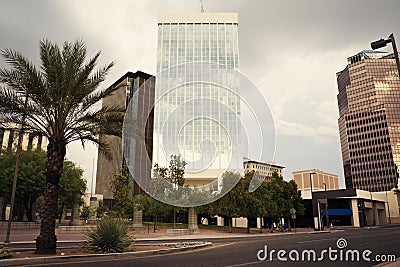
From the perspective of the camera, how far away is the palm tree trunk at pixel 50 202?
13.8m

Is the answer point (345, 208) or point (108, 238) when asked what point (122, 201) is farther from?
point (345, 208)

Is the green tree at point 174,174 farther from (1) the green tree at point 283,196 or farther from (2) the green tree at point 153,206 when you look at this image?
(1) the green tree at point 283,196

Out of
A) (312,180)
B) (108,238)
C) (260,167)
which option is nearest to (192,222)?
(260,167)

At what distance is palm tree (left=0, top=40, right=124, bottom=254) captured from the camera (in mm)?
14367

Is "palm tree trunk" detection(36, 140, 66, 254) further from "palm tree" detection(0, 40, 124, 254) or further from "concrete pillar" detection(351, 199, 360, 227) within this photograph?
"concrete pillar" detection(351, 199, 360, 227)

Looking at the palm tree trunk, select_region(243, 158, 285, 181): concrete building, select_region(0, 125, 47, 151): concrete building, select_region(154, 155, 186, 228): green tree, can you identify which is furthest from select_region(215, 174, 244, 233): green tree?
the palm tree trunk

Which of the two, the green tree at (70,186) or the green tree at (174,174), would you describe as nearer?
the green tree at (174,174)

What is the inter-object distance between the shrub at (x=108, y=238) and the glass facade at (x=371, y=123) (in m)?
129

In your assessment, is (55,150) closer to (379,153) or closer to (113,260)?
(113,260)

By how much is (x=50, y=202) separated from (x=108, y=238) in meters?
3.04

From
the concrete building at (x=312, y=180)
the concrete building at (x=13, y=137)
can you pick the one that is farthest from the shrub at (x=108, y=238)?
the concrete building at (x=312, y=180)

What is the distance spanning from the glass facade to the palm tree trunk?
131m

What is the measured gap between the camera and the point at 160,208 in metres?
43.0

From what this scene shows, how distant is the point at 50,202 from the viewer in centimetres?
1449
